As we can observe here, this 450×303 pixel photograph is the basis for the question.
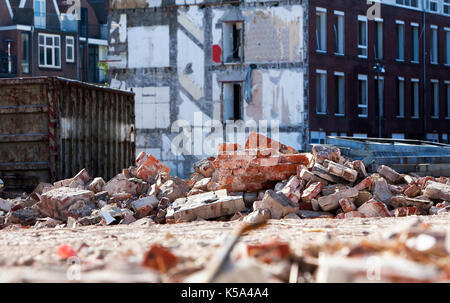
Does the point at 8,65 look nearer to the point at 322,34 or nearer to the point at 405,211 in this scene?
the point at 322,34

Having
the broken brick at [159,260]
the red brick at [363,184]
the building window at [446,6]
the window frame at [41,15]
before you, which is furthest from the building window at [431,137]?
the broken brick at [159,260]

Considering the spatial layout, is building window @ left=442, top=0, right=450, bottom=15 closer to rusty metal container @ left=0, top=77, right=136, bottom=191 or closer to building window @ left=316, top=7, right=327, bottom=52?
building window @ left=316, top=7, right=327, bottom=52

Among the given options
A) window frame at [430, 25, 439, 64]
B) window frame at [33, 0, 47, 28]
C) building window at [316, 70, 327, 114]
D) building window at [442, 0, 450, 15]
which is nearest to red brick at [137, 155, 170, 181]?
building window at [316, 70, 327, 114]

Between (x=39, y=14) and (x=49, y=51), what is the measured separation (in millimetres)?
2532

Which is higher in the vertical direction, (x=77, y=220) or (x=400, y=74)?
(x=400, y=74)

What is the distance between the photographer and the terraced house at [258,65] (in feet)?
127

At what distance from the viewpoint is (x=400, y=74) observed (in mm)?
45000

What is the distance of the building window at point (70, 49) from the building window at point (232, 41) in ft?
71.4

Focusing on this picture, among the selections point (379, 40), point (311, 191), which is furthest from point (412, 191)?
point (379, 40)

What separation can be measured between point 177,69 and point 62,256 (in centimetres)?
3467

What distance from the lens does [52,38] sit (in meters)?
58.3

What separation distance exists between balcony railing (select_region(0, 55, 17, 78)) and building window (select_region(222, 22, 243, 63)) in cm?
2022

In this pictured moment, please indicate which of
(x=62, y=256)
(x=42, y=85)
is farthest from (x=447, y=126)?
(x=62, y=256)

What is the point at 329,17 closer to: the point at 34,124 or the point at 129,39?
the point at 129,39
